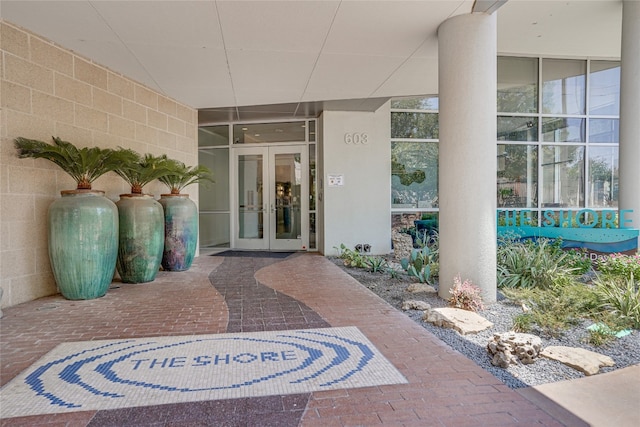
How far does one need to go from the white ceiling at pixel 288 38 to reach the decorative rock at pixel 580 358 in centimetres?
340

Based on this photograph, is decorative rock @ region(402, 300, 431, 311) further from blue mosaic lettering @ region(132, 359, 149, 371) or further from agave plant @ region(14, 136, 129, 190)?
agave plant @ region(14, 136, 129, 190)

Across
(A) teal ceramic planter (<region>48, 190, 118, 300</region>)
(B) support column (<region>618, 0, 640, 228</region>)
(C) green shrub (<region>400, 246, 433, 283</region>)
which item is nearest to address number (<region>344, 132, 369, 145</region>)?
(C) green shrub (<region>400, 246, 433, 283</region>)

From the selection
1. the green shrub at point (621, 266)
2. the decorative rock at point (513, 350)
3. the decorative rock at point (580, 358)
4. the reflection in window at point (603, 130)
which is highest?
the reflection in window at point (603, 130)

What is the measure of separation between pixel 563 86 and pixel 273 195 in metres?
7.18

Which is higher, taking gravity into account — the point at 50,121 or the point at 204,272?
the point at 50,121

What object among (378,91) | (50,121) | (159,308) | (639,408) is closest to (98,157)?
(50,121)

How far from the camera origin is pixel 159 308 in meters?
4.23

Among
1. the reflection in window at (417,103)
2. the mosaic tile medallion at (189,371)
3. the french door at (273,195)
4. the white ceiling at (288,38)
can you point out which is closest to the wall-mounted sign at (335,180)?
the french door at (273,195)

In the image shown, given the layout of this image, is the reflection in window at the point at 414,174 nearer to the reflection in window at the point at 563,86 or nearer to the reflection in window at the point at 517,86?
the reflection in window at the point at 517,86

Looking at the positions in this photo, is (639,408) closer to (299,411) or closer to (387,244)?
(299,411)

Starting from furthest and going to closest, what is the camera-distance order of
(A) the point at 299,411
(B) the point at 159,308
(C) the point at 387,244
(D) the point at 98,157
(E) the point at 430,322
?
1. (C) the point at 387,244
2. (D) the point at 98,157
3. (B) the point at 159,308
4. (E) the point at 430,322
5. (A) the point at 299,411

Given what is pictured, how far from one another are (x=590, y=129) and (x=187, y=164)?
9038 mm

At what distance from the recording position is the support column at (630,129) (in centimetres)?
619

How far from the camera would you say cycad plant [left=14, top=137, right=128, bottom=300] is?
14.2 ft
